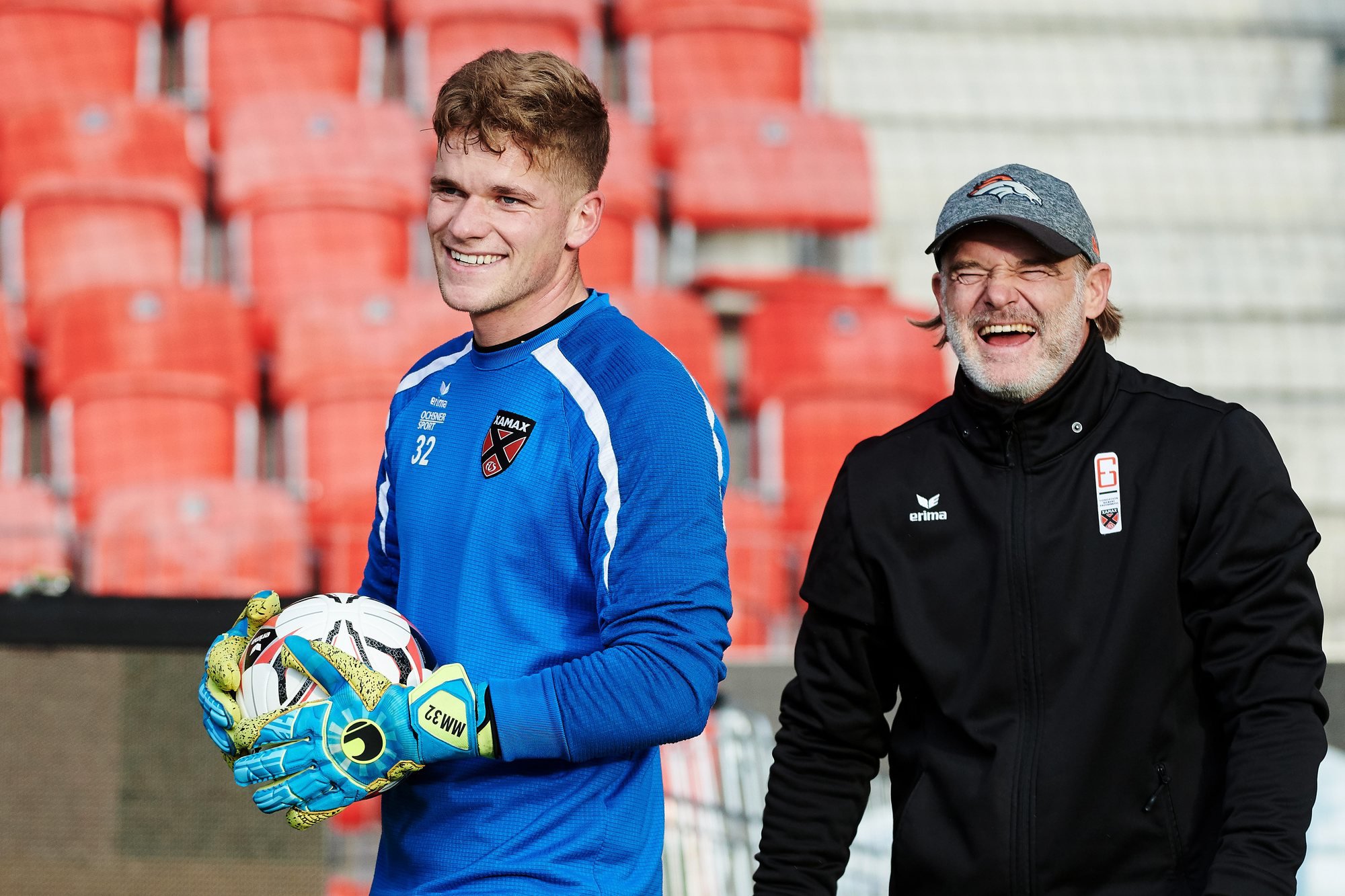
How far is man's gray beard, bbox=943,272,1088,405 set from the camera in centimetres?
196

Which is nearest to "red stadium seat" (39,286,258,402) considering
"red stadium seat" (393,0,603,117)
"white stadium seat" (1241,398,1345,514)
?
"red stadium seat" (393,0,603,117)

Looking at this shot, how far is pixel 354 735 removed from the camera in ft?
5.45

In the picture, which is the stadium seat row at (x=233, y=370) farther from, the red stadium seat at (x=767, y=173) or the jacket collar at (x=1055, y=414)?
the jacket collar at (x=1055, y=414)

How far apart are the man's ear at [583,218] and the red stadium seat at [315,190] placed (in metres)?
5.28

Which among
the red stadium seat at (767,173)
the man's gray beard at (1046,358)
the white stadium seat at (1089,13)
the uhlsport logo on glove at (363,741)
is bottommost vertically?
the uhlsport logo on glove at (363,741)

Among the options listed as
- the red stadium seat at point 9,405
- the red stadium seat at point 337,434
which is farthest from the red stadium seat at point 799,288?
the red stadium seat at point 9,405

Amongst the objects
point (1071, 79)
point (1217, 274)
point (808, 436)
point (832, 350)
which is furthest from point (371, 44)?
point (1217, 274)

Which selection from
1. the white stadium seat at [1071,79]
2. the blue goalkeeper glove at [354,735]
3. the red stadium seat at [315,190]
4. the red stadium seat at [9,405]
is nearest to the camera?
the blue goalkeeper glove at [354,735]

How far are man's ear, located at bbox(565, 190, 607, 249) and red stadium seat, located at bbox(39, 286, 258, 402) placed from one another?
180 inches

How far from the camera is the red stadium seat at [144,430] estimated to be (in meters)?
6.11

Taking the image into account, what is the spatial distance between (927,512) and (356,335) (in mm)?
4566

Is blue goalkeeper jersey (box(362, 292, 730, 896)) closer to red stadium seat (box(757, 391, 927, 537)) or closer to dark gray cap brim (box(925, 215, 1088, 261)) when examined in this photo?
dark gray cap brim (box(925, 215, 1088, 261))

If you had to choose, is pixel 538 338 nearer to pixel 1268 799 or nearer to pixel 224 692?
pixel 224 692

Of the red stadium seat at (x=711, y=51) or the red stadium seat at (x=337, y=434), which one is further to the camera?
the red stadium seat at (x=711, y=51)
